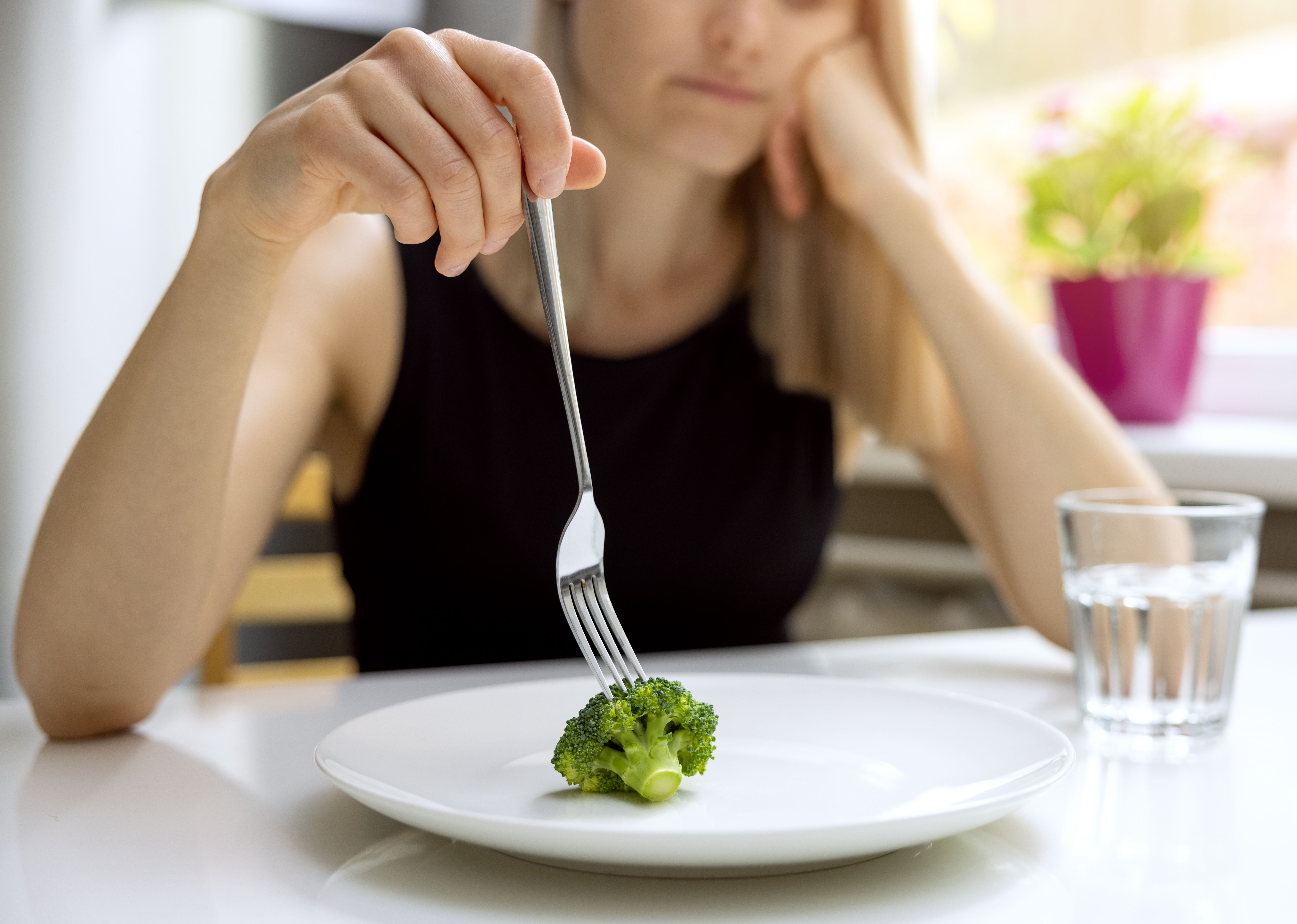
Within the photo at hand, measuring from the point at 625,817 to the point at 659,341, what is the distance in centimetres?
95

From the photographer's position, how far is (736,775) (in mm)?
585

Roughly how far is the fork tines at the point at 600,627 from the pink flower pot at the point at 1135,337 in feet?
4.40

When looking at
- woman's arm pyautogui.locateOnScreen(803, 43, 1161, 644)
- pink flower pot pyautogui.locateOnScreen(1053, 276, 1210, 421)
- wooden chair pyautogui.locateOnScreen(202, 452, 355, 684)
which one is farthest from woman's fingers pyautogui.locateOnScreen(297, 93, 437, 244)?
pink flower pot pyautogui.locateOnScreen(1053, 276, 1210, 421)

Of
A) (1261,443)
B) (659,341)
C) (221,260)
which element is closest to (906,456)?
(1261,443)

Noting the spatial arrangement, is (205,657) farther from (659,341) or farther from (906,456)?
(906,456)

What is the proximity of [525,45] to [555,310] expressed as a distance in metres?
0.84

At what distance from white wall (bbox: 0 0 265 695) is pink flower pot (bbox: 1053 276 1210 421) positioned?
1271mm

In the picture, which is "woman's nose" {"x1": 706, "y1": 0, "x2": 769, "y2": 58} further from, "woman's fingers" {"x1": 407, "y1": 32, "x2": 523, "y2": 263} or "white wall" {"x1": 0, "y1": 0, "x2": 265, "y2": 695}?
"white wall" {"x1": 0, "y1": 0, "x2": 265, "y2": 695}

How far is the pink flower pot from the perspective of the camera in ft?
5.75

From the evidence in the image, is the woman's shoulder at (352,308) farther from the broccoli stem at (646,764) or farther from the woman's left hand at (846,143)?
the broccoli stem at (646,764)

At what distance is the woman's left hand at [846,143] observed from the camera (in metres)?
1.30

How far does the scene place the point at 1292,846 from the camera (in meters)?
0.55

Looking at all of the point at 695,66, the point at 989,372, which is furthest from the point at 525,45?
the point at 989,372

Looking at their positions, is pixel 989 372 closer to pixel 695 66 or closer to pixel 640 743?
pixel 695 66
